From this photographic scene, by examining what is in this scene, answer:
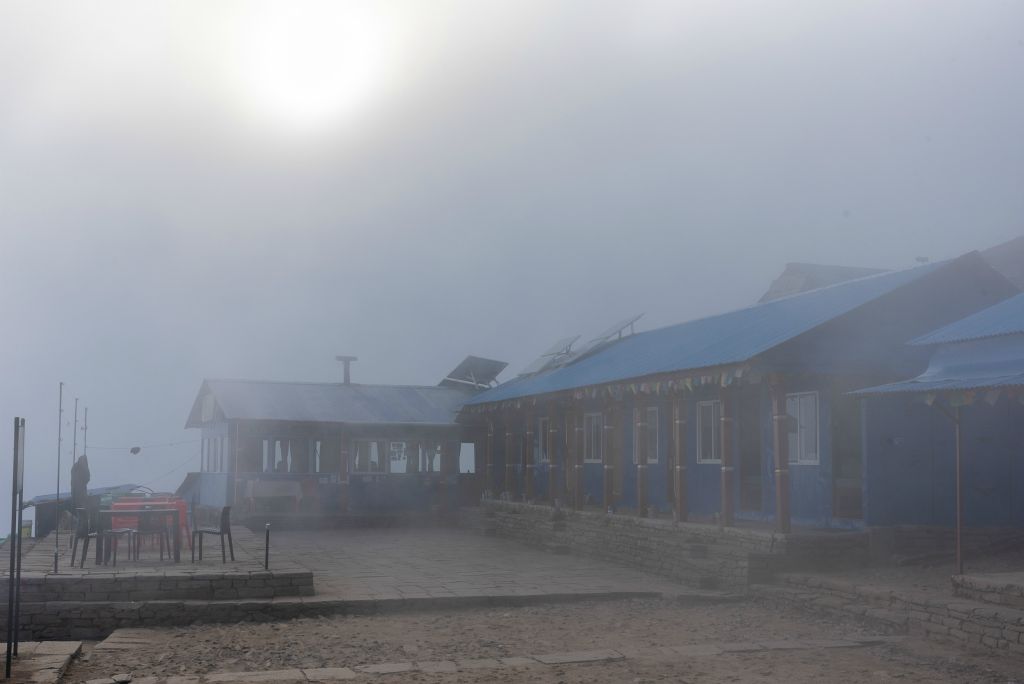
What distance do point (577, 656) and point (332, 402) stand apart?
20.1 meters

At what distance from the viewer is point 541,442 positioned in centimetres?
2383

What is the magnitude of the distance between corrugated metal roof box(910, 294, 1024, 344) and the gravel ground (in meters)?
3.57

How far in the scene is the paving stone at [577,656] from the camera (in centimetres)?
869

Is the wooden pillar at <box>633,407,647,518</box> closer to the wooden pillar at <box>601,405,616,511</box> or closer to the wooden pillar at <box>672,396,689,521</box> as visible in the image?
the wooden pillar at <box>672,396,689,521</box>

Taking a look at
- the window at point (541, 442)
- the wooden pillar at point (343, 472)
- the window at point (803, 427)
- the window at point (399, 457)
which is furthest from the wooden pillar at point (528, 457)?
the window at point (803, 427)

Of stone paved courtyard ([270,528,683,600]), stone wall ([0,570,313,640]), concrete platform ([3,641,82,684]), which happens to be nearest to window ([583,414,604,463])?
stone paved courtyard ([270,528,683,600])

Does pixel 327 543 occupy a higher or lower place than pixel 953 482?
lower

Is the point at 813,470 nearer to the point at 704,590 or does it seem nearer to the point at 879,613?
the point at 704,590

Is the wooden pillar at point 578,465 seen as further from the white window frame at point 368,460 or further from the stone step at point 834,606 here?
the white window frame at point 368,460

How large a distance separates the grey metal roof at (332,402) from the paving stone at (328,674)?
17.9 metres

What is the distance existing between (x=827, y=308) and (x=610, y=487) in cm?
558

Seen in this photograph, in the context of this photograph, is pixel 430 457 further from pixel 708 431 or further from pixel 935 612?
pixel 935 612

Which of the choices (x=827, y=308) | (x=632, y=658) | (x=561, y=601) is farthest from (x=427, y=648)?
(x=827, y=308)

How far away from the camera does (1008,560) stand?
1234cm
